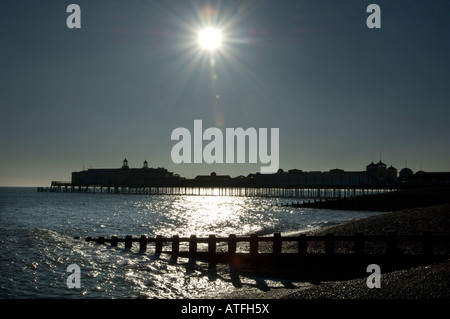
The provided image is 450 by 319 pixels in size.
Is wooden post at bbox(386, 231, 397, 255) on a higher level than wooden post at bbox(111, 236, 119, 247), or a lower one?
higher

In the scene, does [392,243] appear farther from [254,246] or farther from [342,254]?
[254,246]

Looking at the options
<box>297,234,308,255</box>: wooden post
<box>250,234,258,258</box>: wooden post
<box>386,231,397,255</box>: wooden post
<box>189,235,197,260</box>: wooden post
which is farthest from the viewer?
<box>189,235,197,260</box>: wooden post

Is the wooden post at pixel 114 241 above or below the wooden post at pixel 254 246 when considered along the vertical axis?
below

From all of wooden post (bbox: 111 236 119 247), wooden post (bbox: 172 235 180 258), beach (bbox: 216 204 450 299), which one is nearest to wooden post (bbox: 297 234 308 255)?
beach (bbox: 216 204 450 299)

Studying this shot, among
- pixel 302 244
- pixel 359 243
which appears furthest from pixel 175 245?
pixel 359 243

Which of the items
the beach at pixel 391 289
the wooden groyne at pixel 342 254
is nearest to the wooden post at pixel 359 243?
the wooden groyne at pixel 342 254


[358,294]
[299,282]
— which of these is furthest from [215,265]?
[358,294]

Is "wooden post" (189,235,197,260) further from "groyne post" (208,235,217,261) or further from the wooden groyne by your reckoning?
"groyne post" (208,235,217,261)

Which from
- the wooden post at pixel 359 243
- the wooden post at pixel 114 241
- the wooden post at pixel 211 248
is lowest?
the wooden post at pixel 114 241

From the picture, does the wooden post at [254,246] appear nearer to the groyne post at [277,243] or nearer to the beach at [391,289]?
the groyne post at [277,243]

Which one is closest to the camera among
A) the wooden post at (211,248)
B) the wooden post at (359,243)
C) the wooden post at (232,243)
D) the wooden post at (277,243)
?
A: the wooden post at (359,243)

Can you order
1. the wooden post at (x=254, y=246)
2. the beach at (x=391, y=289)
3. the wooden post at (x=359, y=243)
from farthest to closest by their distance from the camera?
the wooden post at (x=254, y=246), the wooden post at (x=359, y=243), the beach at (x=391, y=289)

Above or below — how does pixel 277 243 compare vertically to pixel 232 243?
above
